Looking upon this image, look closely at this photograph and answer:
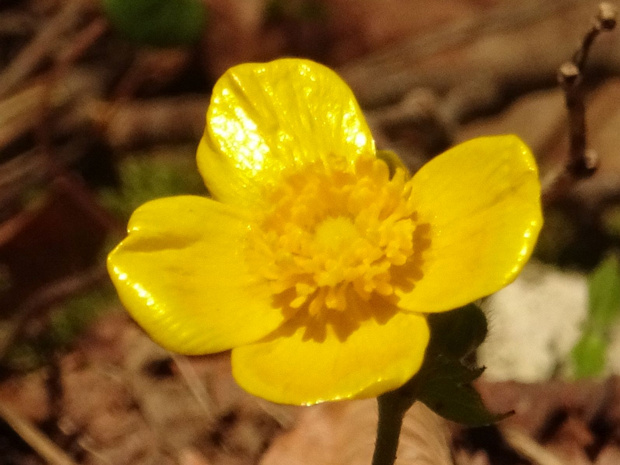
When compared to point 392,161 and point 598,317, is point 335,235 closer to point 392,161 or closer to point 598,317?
point 392,161

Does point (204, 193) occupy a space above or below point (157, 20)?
below

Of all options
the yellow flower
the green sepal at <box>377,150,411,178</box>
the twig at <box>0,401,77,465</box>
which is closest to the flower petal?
the yellow flower

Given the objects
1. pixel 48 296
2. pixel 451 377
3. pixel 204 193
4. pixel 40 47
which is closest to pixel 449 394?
pixel 451 377

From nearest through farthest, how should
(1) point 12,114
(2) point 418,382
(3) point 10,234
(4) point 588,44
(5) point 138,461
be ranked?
(2) point 418,382, (4) point 588,44, (5) point 138,461, (3) point 10,234, (1) point 12,114

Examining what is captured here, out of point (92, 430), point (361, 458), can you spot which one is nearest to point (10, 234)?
point (92, 430)

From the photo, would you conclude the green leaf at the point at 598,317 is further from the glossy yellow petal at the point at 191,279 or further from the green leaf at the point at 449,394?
the glossy yellow petal at the point at 191,279

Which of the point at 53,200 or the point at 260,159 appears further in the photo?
the point at 53,200

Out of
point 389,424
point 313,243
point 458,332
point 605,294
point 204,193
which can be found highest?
point 313,243

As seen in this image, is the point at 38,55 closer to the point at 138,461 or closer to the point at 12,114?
the point at 12,114

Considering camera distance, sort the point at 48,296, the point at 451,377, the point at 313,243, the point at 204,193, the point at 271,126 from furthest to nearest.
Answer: the point at 204,193
the point at 48,296
the point at 271,126
the point at 313,243
the point at 451,377
